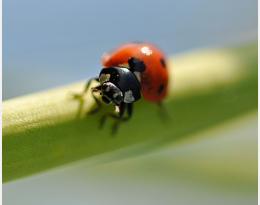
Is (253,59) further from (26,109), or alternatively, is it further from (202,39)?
(26,109)

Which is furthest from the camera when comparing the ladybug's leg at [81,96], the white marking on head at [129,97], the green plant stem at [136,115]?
the white marking on head at [129,97]

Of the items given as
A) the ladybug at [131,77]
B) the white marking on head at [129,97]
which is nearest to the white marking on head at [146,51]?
the ladybug at [131,77]

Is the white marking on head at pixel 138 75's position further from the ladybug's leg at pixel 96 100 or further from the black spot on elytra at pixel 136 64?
the ladybug's leg at pixel 96 100

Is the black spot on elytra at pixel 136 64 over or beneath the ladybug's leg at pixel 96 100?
over

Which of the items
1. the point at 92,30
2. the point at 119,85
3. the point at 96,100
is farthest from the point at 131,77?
the point at 92,30

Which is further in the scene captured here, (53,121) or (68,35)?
(68,35)

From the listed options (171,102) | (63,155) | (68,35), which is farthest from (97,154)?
(68,35)

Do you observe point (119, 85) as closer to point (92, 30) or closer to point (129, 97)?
point (129, 97)
